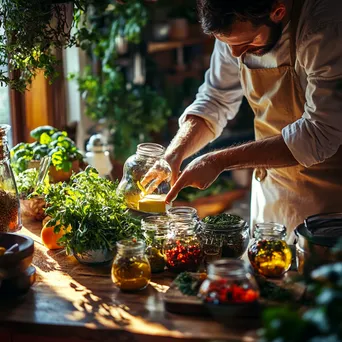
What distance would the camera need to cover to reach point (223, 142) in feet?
17.8

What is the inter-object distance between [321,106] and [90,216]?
2.50ft

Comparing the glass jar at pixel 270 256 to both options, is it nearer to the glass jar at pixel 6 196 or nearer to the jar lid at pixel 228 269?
the jar lid at pixel 228 269

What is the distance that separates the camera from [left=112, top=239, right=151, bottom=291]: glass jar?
1777 mm

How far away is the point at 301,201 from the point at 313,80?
19.3 inches

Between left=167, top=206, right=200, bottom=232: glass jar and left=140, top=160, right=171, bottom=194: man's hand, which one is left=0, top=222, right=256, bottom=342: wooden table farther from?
left=140, top=160, right=171, bottom=194: man's hand

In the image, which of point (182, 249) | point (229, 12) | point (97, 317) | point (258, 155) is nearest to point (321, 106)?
point (258, 155)

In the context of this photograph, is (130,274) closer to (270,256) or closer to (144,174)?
(270,256)

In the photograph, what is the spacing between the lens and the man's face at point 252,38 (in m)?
2.11

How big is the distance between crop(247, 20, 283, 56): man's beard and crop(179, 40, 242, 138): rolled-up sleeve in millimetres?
356

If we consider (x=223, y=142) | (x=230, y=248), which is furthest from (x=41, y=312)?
(x=223, y=142)

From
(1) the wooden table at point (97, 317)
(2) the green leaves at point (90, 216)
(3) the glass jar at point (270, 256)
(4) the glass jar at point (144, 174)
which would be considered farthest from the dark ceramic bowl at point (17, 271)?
(3) the glass jar at point (270, 256)

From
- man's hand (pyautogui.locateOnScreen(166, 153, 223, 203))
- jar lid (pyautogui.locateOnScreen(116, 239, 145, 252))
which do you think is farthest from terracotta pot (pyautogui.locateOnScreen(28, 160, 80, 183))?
jar lid (pyautogui.locateOnScreen(116, 239, 145, 252))

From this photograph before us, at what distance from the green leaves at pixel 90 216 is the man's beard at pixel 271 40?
0.65 meters

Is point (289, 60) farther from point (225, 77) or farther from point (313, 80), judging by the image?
point (225, 77)
